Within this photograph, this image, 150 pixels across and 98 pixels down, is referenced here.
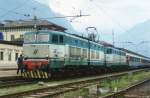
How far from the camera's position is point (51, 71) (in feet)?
92.4

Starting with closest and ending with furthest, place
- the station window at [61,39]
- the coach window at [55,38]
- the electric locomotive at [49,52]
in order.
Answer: the electric locomotive at [49,52], the coach window at [55,38], the station window at [61,39]

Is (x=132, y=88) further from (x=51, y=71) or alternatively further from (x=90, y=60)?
(x=90, y=60)

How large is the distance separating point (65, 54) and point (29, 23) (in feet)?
239

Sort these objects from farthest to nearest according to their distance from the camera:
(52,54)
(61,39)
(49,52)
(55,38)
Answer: (61,39)
(55,38)
(52,54)
(49,52)

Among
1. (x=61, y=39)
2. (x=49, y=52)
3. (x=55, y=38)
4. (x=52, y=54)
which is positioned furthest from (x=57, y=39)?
(x=49, y=52)

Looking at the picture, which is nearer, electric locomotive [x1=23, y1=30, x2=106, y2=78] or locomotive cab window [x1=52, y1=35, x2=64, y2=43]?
electric locomotive [x1=23, y1=30, x2=106, y2=78]

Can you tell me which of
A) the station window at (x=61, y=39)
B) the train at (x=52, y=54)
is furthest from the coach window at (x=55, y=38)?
the station window at (x=61, y=39)

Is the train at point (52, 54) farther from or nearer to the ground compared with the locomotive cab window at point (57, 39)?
nearer to the ground

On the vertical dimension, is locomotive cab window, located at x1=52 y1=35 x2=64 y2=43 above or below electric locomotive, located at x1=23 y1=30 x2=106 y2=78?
above

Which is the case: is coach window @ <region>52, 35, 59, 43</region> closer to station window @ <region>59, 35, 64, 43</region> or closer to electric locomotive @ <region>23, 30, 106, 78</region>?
electric locomotive @ <region>23, 30, 106, 78</region>

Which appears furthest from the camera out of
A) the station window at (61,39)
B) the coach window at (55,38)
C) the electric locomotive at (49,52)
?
the station window at (61,39)

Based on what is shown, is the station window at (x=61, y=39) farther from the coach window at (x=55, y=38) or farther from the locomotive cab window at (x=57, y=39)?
the coach window at (x=55, y=38)

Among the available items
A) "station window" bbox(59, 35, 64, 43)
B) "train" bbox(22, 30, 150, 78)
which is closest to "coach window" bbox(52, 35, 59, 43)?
"train" bbox(22, 30, 150, 78)

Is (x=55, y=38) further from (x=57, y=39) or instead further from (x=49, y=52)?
(x=49, y=52)
